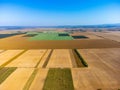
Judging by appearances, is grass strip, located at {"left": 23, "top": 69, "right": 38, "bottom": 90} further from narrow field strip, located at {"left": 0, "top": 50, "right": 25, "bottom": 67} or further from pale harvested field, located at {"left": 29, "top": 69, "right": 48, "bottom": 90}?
narrow field strip, located at {"left": 0, "top": 50, "right": 25, "bottom": 67}

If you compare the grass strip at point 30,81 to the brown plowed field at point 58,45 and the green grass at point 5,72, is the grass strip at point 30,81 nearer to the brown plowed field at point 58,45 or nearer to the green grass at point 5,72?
the green grass at point 5,72

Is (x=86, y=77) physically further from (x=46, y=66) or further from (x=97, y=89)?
(x=46, y=66)

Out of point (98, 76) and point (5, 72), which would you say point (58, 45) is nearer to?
point (5, 72)

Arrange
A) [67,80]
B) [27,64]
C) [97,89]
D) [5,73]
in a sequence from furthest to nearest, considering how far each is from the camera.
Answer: [27,64], [5,73], [67,80], [97,89]

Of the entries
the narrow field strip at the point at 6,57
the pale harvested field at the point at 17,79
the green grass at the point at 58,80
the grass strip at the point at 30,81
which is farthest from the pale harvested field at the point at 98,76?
the narrow field strip at the point at 6,57

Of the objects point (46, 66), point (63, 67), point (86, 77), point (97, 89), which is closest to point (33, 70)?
point (46, 66)

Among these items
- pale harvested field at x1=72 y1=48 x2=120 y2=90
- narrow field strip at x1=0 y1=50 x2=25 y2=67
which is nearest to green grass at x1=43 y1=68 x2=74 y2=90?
pale harvested field at x1=72 y1=48 x2=120 y2=90

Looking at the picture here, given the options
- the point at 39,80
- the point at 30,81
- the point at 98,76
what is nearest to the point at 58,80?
the point at 39,80
